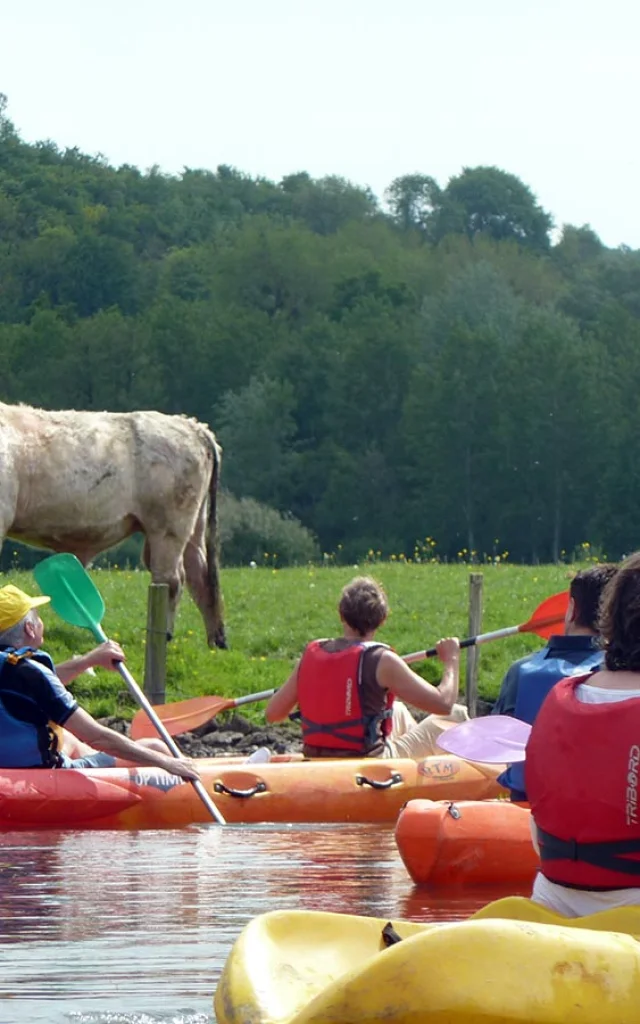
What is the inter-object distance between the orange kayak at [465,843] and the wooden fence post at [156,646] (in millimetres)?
6903

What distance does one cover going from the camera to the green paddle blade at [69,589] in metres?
13.7

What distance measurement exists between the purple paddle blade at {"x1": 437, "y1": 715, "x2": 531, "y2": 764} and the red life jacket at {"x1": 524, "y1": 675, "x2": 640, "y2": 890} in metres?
2.46

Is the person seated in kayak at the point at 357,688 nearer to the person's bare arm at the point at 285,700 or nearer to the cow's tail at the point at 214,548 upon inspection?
the person's bare arm at the point at 285,700

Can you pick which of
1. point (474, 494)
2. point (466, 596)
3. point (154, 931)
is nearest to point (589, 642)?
point (154, 931)

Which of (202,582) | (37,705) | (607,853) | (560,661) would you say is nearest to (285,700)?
(37,705)

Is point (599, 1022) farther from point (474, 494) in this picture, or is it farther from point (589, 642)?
point (474, 494)

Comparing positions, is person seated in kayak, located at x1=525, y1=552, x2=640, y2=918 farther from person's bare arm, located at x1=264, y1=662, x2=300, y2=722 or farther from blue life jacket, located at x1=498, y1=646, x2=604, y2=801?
person's bare arm, located at x1=264, y1=662, x2=300, y2=722

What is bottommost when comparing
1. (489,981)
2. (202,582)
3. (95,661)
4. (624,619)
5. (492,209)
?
(202,582)

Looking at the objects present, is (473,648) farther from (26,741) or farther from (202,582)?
(26,741)

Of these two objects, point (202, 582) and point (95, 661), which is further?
point (202, 582)

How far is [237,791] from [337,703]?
76cm

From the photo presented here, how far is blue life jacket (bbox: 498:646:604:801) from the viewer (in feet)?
27.4

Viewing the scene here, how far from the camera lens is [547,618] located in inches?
555

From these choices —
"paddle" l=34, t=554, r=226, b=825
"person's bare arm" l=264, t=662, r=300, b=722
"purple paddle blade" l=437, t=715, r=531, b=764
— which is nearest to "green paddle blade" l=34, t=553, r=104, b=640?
"paddle" l=34, t=554, r=226, b=825
